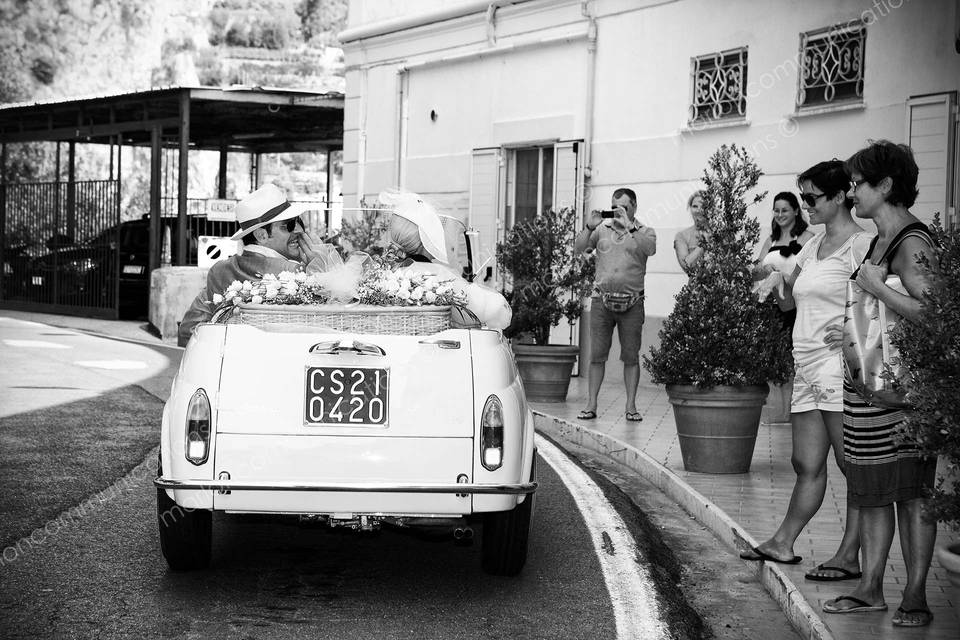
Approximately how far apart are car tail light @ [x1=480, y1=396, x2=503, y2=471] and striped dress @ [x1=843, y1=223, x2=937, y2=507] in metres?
1.45

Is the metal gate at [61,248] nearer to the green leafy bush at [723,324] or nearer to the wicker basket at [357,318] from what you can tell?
the green leafy bush at [723,324]

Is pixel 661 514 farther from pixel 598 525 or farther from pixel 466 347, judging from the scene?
pixel 466 347

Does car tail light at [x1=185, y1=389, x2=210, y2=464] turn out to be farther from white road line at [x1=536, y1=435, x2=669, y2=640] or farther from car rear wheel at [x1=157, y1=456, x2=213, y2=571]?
white road line at [x1=536, y1=435, x2=669, y2=640]

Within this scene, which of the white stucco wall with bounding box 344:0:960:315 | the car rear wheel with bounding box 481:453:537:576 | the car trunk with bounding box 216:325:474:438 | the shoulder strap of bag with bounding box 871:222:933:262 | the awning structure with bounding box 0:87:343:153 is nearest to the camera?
the shoulder strap of bag with bounding box 871:222:933:262

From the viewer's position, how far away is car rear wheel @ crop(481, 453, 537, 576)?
5844 millimetres

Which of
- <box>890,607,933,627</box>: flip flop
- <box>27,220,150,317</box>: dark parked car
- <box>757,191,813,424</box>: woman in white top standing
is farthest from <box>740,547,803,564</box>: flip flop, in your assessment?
<box>27,220,150,317</box>: dark parked car

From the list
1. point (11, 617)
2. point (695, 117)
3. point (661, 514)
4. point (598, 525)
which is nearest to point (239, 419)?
point (11, 617)

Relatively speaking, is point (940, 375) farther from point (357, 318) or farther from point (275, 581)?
point (275, 581)

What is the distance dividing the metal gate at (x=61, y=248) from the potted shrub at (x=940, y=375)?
20741mm

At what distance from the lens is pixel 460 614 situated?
5398mm

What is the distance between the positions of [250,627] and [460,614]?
881 millimetres

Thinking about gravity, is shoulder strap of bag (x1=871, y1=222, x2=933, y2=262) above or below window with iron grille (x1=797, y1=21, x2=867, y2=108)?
below

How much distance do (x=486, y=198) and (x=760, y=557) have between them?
471 inches

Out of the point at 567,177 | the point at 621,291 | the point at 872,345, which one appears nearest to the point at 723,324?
the point at 621,291
